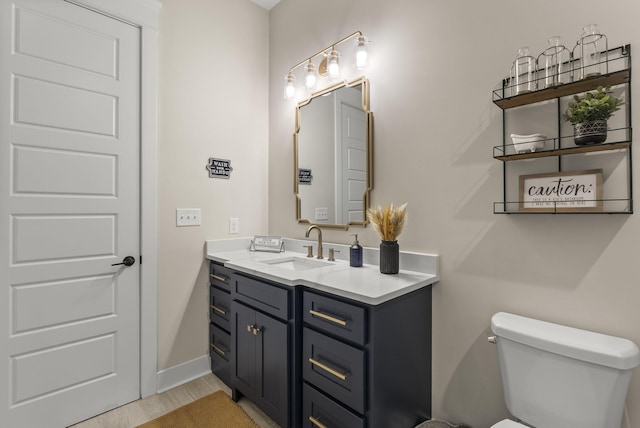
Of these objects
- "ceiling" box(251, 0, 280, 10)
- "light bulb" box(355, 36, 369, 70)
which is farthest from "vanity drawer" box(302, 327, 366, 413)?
"ceiling" box(251, 0, 280, 10)

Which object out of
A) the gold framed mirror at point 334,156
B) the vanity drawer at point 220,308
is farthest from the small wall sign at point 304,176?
the vanity drawer at point 220,308

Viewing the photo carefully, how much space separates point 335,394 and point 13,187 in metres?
1.88

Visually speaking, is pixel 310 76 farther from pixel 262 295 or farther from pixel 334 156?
pixel 262 295

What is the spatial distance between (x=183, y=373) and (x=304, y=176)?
1.63m

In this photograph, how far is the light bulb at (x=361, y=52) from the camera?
186 centimetres

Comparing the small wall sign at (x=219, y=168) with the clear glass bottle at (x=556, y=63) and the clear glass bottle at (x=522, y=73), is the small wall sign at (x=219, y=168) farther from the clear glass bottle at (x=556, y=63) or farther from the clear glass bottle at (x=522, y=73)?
the clear glass bottle at (x=556, y=63)

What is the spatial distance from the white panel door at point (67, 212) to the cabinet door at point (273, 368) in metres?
0.88

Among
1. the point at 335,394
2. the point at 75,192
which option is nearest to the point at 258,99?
the point at 75,192

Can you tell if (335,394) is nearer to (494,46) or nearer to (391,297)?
(391,297)

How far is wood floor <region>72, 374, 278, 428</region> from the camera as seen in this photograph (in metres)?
1.80

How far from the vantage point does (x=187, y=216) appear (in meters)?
2.22

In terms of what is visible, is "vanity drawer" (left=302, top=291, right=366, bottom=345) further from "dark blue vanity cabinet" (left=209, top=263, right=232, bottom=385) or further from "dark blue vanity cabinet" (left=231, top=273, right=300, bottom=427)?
"dark blue vanity cabinet" (left=209, top=263, right=232, bottom=385)

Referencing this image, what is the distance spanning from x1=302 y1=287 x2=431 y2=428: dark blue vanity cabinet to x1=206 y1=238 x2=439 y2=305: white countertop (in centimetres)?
5

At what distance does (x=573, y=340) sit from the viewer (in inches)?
43.5
